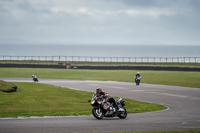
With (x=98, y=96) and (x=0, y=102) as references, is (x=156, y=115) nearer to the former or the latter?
(x=98, y=96)

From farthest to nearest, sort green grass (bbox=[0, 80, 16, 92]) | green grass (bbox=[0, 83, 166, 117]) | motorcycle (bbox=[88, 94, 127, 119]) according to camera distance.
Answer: green grass (bbox=[0, 80, 16, 92])
green grass (bbox=[0, 83, 166, 117])
motorcycle (bbox=[88, 94, 127, 119])

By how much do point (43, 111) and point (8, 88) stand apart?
11.4 m

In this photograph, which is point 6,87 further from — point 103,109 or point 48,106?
point 103,109

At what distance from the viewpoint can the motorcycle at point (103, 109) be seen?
61.4ft

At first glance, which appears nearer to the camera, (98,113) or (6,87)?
(98,113)

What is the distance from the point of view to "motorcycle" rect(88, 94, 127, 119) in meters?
18.7

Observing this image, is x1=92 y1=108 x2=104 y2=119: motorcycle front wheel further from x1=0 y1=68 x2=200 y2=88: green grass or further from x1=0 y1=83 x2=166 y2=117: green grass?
x1=0 y1=68 x2=200 y2=88: green grass

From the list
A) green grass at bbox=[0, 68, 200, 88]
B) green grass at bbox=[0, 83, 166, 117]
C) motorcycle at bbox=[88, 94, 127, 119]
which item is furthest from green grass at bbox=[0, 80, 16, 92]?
green grass at bbox=[0, 68, 200, 88]

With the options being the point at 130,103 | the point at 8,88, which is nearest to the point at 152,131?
the point at 130,103

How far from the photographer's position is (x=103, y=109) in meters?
18.9

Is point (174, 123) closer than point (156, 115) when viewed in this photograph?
Yes

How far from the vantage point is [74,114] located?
2102cm

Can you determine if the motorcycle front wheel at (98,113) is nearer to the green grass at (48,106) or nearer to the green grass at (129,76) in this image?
the green grass at (48,106)

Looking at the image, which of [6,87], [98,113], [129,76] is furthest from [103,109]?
[129,76]
